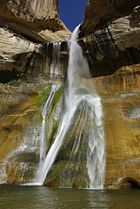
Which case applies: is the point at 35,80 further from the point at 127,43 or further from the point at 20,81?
the point at 127,43

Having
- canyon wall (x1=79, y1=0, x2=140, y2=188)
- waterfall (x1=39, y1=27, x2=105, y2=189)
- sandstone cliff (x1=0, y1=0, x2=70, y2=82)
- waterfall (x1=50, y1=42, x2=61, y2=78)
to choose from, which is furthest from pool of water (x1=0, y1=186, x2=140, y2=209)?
sandstone cliff (x1=0, y1=0, x2=70, y2=82)

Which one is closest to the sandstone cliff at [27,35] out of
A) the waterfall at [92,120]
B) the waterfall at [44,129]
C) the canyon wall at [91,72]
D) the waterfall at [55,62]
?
the canyon wall at [91,72]

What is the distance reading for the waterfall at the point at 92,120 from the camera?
20.1 m

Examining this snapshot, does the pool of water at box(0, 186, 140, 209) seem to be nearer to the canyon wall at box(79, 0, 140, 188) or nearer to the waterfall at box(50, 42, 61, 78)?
the canyon wall at box(79, 0, 140, 188)

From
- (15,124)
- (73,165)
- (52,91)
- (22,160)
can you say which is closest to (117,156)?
(73,165)

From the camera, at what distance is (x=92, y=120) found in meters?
23.4

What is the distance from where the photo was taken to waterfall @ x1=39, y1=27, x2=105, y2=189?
66.0 feet

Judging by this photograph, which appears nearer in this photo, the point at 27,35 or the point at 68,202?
the point at 68,202

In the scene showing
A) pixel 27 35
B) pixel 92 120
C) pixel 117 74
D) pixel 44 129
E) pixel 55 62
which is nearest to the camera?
pixel 92 120

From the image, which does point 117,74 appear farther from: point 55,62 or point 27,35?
point 27,35

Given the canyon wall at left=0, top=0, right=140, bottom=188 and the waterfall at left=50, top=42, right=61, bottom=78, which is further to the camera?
the waterfall at left=50, top=42, right=61, bottom=78

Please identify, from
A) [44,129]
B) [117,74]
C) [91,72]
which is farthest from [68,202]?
[91,72]

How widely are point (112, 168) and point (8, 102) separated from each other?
42.5 feet

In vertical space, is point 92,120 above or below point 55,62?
below
